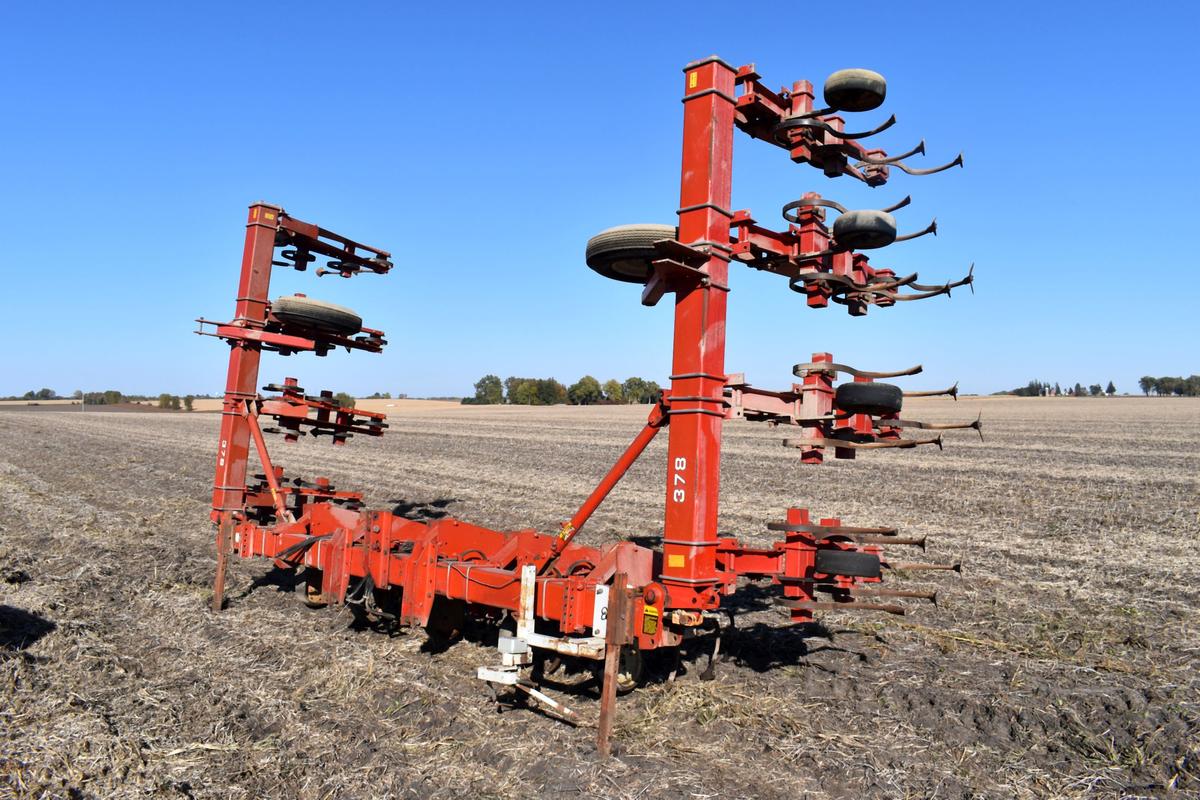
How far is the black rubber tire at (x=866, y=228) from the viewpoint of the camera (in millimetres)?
4445

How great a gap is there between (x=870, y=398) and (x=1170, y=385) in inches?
3597

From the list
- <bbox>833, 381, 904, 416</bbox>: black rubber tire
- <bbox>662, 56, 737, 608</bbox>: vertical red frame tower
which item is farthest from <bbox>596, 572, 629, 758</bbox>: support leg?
<bbox>833, 381, 904, 416</bbox>: black rubber tire

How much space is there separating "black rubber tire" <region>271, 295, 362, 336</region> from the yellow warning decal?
5.10m

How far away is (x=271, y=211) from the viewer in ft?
A: 27.9

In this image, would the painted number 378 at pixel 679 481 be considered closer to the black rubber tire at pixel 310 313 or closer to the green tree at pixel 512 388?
the black rubber tire at pixel 310 313

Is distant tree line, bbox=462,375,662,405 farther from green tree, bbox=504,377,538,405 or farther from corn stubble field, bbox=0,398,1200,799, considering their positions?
corn stubble field, bbox=0,398,1200,799

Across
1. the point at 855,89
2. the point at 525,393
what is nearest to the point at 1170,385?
Result: the point at 525,393

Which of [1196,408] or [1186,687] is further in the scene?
[1196,408]

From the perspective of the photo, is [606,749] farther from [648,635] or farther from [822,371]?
[822,371]

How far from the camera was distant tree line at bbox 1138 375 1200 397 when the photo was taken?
245 ft

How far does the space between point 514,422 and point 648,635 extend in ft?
123

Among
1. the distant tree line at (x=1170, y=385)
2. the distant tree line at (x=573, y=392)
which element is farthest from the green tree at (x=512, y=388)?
the distant tree line at (x=1170, y=385)

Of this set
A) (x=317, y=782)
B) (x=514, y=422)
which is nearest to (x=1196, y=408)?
(x=514, y=422)

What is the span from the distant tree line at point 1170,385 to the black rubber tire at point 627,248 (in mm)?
83832
